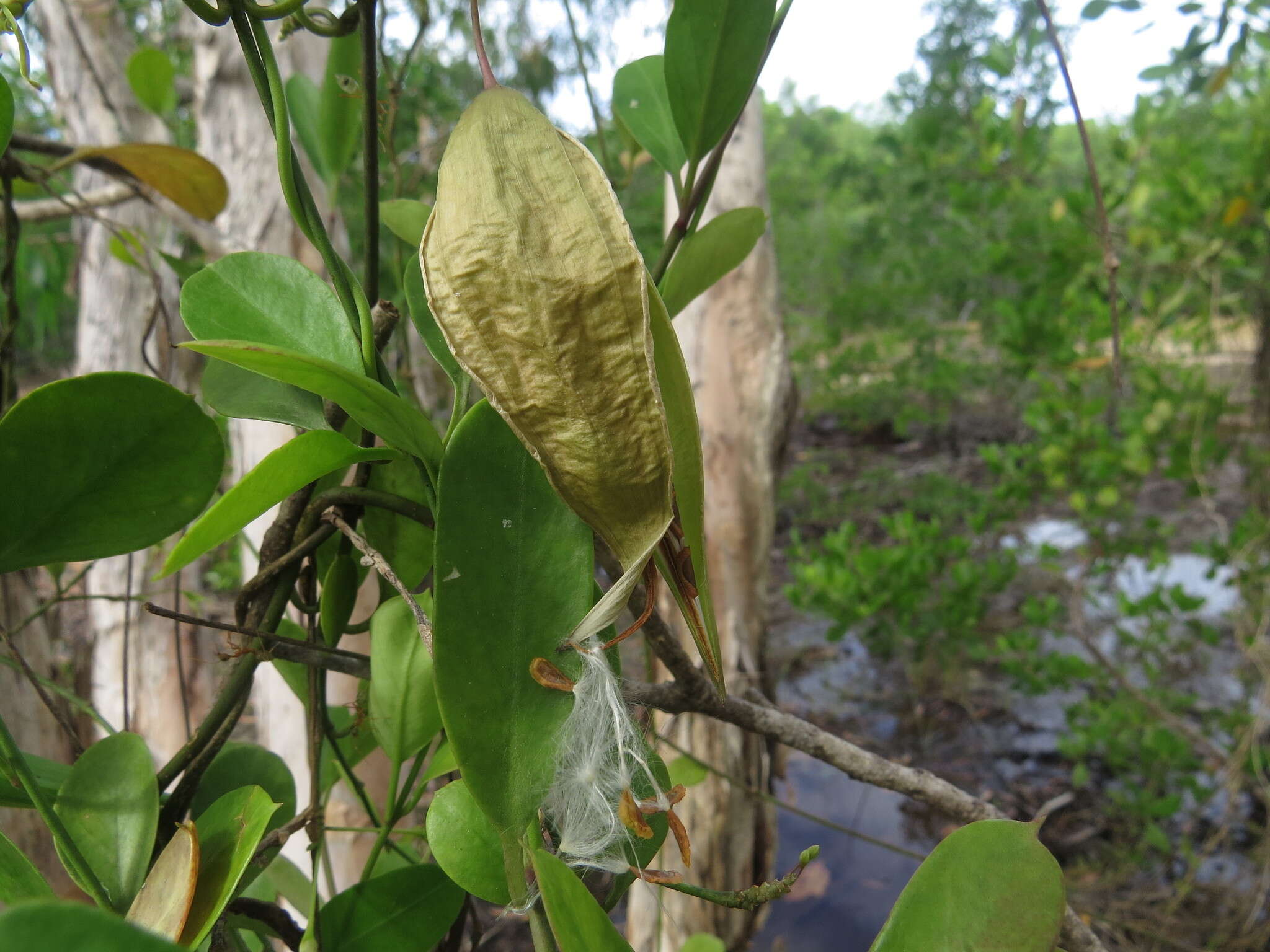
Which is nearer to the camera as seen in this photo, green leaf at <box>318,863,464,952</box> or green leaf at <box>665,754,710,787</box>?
green leaf at <box>318,863,464,952</box>

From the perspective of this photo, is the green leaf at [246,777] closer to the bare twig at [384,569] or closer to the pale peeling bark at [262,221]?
the bare twig at [384,569]

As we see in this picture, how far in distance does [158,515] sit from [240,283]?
0.06 metres

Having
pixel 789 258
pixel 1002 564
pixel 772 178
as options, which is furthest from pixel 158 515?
pixel 772 178

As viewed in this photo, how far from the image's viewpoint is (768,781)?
Result: 99 centimetres

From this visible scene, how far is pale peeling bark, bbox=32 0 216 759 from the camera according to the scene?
50.6 inches

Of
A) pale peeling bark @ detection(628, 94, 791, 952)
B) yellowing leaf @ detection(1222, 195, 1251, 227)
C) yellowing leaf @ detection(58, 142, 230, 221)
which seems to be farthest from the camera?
yellowing leaf @ detection(1222, 195, 1251, 227)

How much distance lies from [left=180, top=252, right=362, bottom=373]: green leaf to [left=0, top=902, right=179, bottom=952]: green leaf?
118 millimetres

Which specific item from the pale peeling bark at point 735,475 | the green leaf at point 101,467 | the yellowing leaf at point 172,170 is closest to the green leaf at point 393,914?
the green leaf at point 101,467

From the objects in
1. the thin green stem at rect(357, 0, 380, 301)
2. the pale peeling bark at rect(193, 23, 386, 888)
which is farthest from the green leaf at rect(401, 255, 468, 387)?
the pale peeling bark at rect(193, 23, 386, 888)

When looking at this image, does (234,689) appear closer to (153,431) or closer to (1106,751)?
(153,431)

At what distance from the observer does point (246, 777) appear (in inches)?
9.8

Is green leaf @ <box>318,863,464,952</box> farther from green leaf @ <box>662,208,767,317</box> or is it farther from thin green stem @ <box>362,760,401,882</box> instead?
green leaf @ <box>662,208,767,317</box>

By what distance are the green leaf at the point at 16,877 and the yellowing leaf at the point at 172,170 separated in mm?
363

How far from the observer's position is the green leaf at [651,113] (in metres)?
0.27
